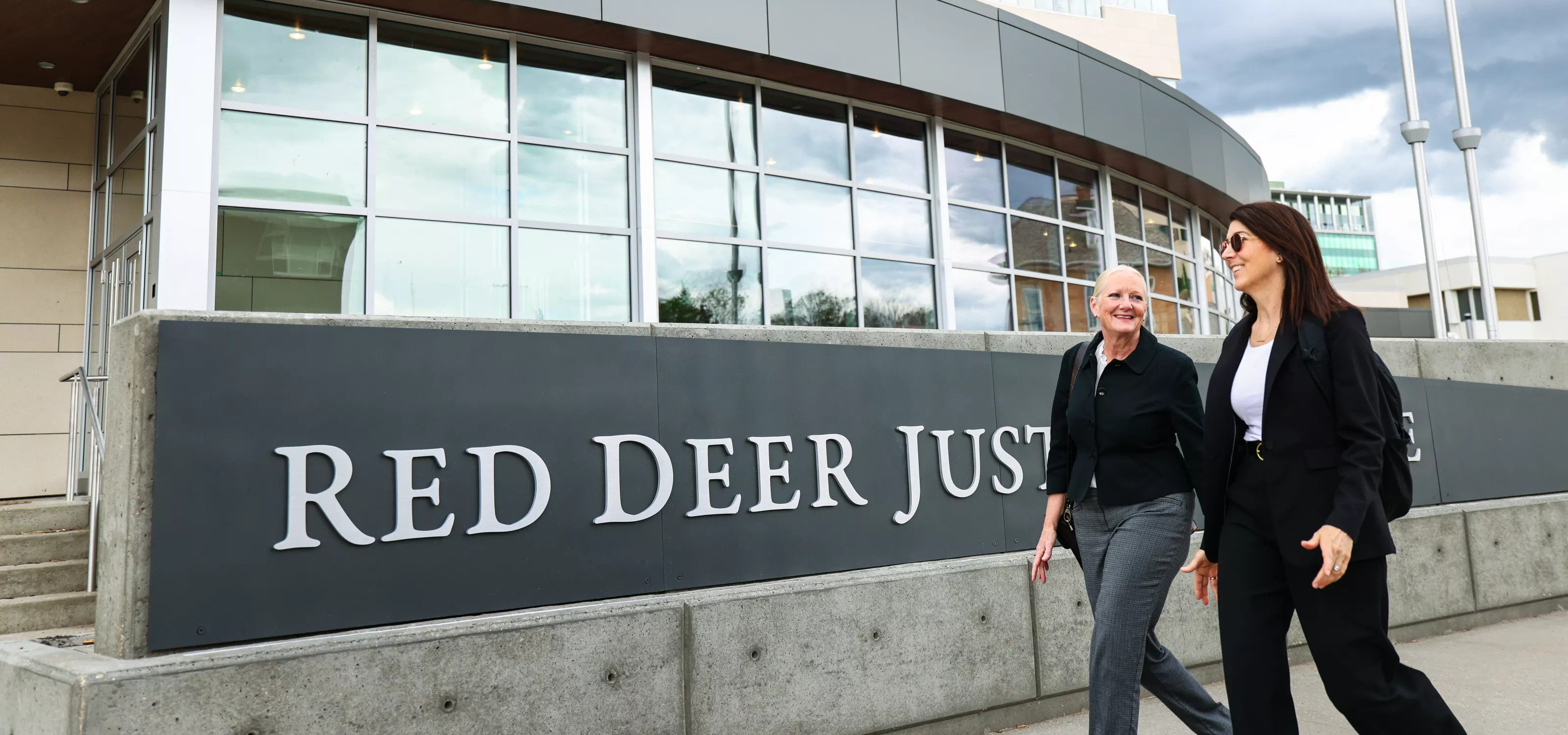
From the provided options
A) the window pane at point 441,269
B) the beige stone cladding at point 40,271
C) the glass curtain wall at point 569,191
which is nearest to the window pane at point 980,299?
the glass curtain wall at point 569,191

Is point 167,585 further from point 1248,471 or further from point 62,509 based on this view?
point 62,509

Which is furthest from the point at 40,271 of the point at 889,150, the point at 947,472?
the point at 947,472

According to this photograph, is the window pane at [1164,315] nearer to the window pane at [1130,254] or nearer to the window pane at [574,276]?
the window pane at [1130,254]

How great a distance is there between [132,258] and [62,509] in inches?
109

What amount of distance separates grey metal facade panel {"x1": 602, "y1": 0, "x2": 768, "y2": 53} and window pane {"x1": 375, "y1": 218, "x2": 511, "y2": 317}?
7.79 feet

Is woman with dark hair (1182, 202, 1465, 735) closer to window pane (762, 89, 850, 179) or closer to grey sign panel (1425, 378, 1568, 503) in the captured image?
grey sign panel (1425, 378, 1568, 503)

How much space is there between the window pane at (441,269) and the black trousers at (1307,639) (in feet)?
24.3

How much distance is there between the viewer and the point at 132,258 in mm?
8883

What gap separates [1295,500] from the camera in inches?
111

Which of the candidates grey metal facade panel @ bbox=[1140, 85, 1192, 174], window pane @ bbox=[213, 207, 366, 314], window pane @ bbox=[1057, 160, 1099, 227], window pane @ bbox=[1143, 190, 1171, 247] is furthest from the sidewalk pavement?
window pane @ bbox=[1143, 190, 1171, 247]

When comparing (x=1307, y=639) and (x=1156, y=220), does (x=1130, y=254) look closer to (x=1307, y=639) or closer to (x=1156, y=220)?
(x=1156, y=220)

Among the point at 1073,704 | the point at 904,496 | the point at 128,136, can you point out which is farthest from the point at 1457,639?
the point at 128,136

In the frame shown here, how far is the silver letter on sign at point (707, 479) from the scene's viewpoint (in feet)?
14.6

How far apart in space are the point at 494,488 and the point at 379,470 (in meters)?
0.43
